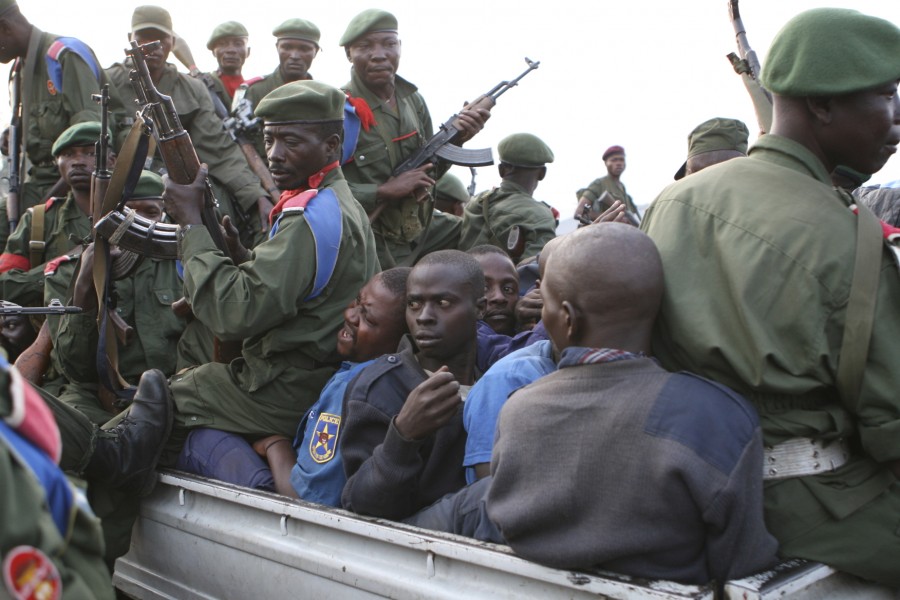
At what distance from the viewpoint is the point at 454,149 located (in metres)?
5.45

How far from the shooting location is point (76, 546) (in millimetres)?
1470

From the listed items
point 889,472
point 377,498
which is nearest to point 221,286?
point 377,498

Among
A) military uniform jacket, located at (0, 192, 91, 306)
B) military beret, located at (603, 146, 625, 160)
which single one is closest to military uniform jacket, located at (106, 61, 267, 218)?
military uniform jacket, located at (0, 192, 91, 306)

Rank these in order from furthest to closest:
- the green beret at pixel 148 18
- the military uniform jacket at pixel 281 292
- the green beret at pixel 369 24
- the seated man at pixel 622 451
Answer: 1. the green beret at pixel 148 18
2. the green beret at pixel 369 24
3. the military uniform jacket at pixel 281 292
4. the seated man at pixel 622 451

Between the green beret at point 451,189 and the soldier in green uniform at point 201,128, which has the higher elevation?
the soldier in green uniform at point 201,128

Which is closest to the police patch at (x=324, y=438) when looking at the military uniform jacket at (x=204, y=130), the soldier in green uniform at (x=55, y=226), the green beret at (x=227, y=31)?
the soldier in green uniform at (x=55, y=226)

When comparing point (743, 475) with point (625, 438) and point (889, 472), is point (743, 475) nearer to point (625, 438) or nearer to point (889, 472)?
point (625, 438)

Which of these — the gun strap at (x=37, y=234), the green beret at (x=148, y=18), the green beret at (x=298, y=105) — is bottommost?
the gun strap at (x=37, y=234)

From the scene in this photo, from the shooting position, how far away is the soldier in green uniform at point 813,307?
196 cm

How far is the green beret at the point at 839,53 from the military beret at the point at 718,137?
7.03ft

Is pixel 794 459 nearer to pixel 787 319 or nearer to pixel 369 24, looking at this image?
pixel 787 319

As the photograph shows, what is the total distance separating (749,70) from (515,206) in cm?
206

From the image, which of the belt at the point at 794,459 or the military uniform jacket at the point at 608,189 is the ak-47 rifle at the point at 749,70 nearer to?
the belt at the point at 794,459

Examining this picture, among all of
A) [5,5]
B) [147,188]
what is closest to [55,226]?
[147,188]
